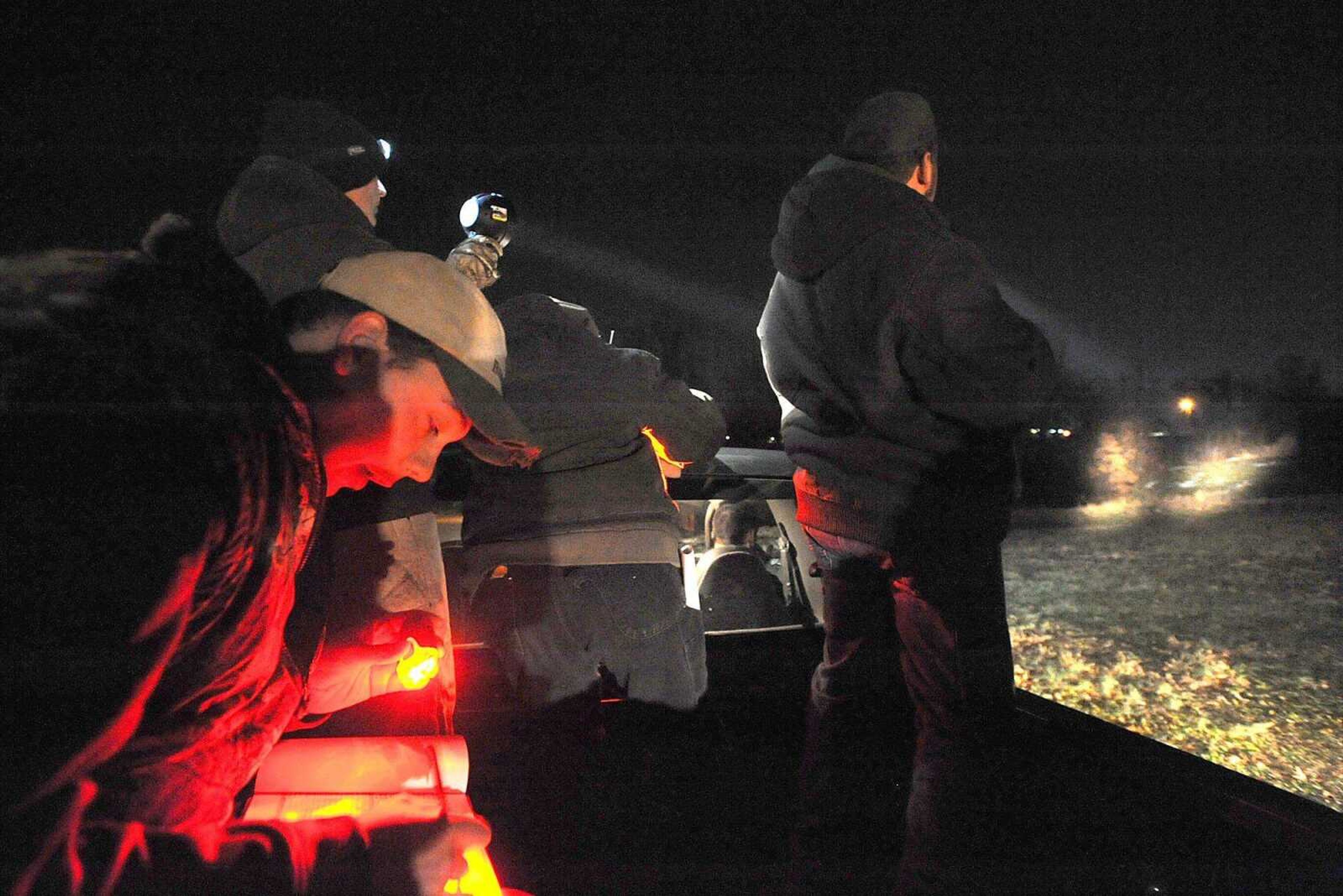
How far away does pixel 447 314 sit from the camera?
1.68 meters

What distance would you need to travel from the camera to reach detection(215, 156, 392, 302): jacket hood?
5.97 ft

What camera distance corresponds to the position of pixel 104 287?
106cm

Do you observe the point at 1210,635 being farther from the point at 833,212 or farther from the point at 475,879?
the point at 475,879

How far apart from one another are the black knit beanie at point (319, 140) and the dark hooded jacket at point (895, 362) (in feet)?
4.01

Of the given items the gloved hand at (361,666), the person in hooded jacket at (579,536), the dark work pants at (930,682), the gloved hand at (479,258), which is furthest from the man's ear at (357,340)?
the dark work pants at (930,682)

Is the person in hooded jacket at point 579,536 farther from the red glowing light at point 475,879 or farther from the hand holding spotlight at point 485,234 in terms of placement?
the red glowing light at point 475,879

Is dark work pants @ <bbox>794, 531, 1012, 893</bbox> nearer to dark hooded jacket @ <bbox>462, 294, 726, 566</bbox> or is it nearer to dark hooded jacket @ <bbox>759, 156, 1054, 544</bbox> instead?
dark hooded jacket @ <bbox>759, 156, 1054, 544</bbox>

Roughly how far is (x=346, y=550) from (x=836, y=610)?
1444 mm

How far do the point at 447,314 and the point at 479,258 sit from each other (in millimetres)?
1414

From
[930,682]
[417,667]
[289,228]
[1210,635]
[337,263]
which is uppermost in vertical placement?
[289,228]

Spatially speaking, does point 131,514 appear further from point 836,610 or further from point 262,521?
point 836,610

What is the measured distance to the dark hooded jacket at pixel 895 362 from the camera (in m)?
2.39

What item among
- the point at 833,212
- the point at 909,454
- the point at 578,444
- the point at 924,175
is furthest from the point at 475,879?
the point at 924,175

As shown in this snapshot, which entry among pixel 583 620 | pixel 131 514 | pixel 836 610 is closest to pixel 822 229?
pixel 836 610
